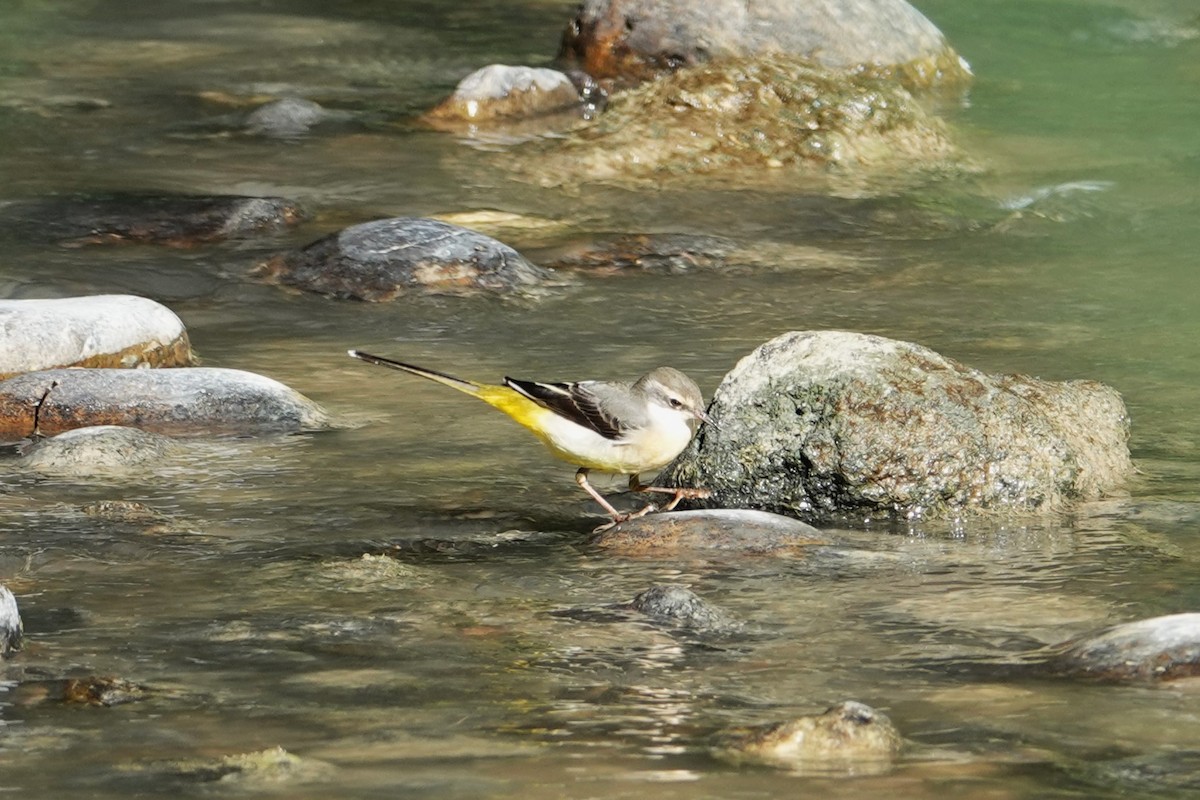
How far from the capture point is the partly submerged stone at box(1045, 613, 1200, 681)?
4.80 metres

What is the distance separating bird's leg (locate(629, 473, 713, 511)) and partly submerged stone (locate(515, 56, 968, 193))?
6808 millimetres

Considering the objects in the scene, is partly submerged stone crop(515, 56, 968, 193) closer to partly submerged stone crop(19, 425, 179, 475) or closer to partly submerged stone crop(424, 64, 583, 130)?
partly submerged stone crop(424, 64, 583, 130)

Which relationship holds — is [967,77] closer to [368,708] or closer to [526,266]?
[526,266]

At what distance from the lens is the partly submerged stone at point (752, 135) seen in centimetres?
1380

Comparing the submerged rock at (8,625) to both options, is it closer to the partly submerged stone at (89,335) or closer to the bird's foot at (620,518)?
the bird's foot at (620,518)

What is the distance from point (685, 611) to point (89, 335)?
12.8 feet

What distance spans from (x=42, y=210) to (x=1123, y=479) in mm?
7343

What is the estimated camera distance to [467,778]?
4.24 metres

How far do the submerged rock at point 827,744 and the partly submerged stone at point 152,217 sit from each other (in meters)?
7.75

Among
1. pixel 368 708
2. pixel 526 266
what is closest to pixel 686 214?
pixel 526 266

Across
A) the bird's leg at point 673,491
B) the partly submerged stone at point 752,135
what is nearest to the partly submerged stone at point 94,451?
the bird's leg at point 673,491

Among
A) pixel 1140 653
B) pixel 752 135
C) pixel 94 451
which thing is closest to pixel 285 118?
pixel 752 135

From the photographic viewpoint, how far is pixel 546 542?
21.2 ft

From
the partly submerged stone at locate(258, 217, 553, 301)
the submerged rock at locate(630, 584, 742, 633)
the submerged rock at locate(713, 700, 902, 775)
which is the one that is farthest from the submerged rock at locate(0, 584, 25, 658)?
the partly submerged stone at locate(258, 217, 553, 301)
